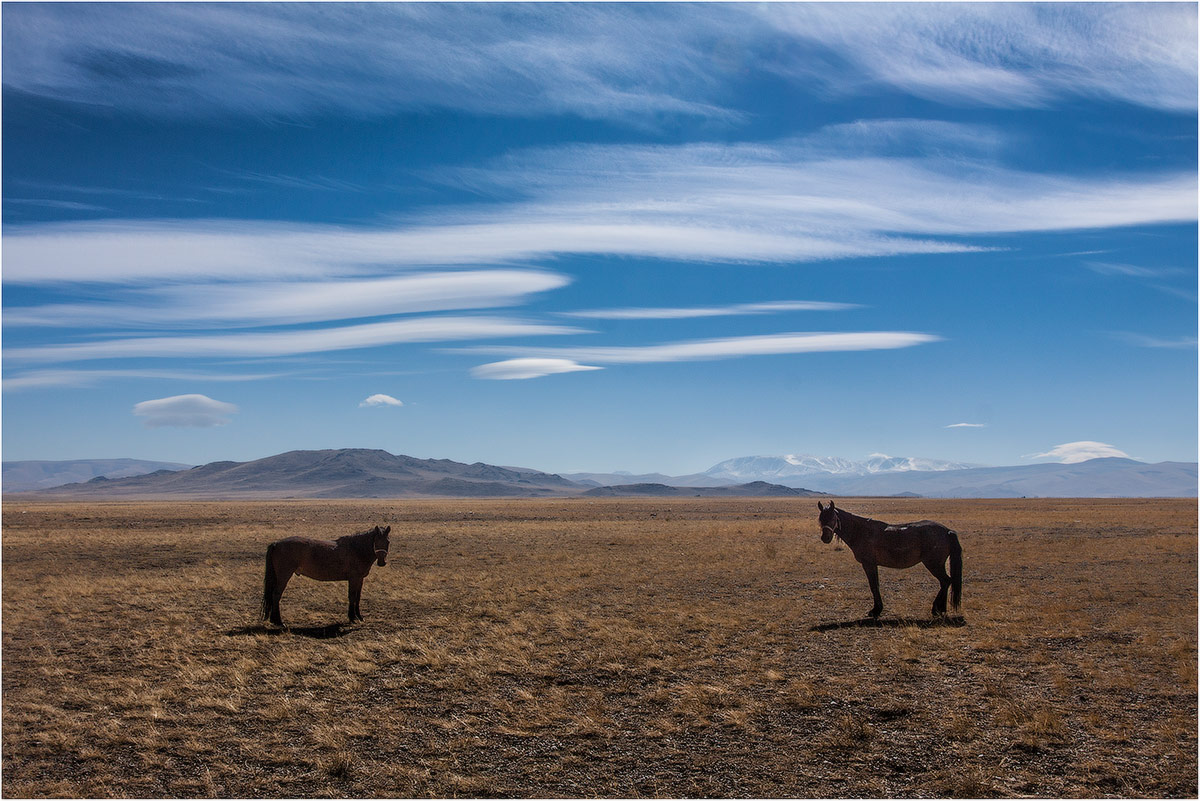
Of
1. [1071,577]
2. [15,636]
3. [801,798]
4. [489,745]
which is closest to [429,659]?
[489,745]

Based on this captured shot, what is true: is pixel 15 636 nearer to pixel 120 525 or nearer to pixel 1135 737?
pixel 1135 737

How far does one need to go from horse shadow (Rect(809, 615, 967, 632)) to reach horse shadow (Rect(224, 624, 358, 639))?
8681 millimetres

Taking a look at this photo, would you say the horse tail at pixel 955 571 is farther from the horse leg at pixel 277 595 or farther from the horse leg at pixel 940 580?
the horse leg at pixel 277 595

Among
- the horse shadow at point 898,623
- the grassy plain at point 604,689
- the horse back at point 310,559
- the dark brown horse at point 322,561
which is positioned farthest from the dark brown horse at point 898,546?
the horse back at point 310,559

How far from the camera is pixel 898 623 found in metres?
14.4

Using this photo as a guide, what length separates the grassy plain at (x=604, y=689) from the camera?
25.0ft

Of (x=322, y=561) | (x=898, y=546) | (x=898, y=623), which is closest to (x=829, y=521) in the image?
(x=898, y=546)

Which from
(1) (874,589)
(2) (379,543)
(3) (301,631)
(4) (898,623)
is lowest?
(3) (301,631)

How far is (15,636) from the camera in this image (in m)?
14.3

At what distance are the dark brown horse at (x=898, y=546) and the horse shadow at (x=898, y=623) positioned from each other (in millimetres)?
271

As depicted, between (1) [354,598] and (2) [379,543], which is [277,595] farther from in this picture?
(2) [379,543]

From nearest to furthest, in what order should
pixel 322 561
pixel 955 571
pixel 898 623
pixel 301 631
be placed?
pixel 301 631 → pixel 898 623 → pixel 322 561 → pixel 955 571

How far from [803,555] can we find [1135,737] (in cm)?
1966

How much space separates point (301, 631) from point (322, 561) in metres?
1.30
